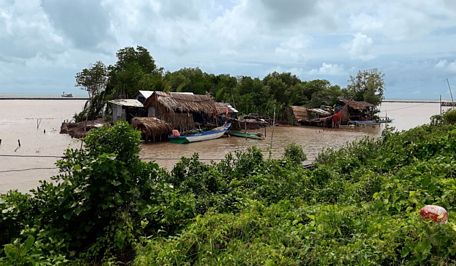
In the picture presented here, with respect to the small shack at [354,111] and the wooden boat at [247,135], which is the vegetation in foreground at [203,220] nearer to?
the wooden boat at [247,135]

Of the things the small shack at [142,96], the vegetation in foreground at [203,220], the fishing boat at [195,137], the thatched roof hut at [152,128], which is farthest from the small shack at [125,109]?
the vegetation in foreground at [203,220]

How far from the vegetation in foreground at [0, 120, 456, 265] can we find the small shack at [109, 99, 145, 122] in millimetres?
20796

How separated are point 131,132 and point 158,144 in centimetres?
1816

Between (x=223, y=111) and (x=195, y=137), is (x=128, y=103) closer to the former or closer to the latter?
(x=195, y=137)

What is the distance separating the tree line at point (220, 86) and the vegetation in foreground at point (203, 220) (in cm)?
2663

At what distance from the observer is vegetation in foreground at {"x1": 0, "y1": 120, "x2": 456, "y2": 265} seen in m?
3.33

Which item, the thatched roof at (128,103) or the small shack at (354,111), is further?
the small shack at (354,111)

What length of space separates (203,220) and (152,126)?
19579mm

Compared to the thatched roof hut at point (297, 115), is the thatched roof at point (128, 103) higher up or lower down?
higher up

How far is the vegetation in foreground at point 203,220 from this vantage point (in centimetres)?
333

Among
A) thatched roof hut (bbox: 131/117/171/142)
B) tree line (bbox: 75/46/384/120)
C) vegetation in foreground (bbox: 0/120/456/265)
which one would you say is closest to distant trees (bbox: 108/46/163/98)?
tree line (bbox: 75/46/384/120)

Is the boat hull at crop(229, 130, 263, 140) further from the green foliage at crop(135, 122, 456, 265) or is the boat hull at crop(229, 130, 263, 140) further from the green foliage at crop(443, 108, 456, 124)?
the green foliage at crop(135, 122, 456, 265)

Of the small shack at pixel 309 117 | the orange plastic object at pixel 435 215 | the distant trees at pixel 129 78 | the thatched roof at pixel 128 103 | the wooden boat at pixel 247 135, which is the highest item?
the distant trees at pixel 129 78

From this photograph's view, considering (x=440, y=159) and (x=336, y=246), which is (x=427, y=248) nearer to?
(x=336, y=246)
